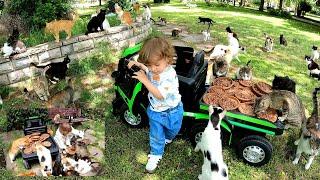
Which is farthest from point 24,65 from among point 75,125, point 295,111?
point 295,111

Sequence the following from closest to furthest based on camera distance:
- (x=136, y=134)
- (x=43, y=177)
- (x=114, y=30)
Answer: (x=43, y=177) < (x=136, y=134) < (x=114, y=30)

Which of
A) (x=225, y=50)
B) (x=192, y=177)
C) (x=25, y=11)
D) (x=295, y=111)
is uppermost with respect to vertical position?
(x=25, y=11)

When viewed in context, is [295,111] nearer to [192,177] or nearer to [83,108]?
[192,177]

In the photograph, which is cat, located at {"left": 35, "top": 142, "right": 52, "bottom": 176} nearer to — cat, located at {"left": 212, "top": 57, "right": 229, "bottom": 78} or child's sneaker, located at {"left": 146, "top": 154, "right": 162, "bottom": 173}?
child's sneaker, located at {"left": 146, "top": 154, "right": 162, "bottom": 173}

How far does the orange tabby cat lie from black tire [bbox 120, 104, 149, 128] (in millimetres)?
1559

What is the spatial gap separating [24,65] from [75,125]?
197cm

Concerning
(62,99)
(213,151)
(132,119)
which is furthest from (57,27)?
(213,151)

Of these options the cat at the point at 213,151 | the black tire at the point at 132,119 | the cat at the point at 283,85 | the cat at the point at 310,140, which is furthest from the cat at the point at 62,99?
the cat at the point at 310,140

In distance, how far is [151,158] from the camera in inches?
185

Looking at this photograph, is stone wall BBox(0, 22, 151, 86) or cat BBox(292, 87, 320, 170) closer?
cat BBox(292, 87, 320, 170)

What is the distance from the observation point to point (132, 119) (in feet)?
18.1

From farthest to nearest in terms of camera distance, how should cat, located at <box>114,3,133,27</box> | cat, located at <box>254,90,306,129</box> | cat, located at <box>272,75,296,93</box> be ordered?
1. cat, located at <box>114,3,133,27</box>
2. cat, located at <box>272,75,296,93</box>
3. cat, located at <box>254,90,306,129</box>

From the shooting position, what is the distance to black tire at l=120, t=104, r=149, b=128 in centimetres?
545

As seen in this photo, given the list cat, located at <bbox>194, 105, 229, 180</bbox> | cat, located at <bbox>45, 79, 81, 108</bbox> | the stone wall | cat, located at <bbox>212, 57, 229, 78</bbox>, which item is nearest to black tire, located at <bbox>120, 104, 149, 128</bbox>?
cat, located at <bbox>45, 79, 81, 108</bbox>
